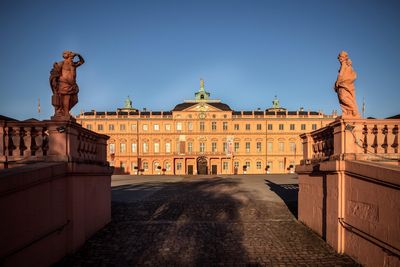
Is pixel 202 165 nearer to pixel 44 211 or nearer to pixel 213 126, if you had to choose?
pixel 213 126

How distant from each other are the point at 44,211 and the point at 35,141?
180 cm

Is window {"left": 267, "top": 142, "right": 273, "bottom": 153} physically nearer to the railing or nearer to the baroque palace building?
the baroque palace building

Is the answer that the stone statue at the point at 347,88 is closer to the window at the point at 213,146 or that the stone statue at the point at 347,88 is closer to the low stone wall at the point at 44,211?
the low stone wall at the point at 44,211

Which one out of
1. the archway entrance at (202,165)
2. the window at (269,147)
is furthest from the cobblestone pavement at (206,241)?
the window at (269,147)

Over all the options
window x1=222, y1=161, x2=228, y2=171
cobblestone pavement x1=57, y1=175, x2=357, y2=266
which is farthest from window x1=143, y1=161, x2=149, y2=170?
cobblestone pavement x1=57, y1=175, x2=357, y2=266

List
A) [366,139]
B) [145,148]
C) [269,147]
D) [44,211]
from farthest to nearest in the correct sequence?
[269,147], [145,148], [366,139], [44,211]

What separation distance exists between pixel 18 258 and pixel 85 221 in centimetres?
251

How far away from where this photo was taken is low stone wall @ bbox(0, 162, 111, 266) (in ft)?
13.7

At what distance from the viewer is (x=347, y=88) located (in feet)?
20.7

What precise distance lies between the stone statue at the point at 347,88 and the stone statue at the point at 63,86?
6.19 metres

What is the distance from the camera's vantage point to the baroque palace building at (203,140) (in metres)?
58.8

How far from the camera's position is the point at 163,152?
2330 inches

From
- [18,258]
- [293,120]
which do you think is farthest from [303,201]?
[293,120]

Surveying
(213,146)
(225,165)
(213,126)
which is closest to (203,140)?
(213,146)
